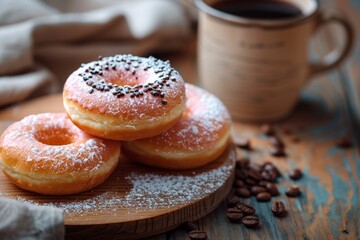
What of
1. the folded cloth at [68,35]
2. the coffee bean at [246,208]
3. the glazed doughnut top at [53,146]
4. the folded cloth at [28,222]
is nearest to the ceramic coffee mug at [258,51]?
the folded cloth at [68,35]

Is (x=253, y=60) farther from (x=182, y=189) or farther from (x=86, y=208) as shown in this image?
(x=86, y=208)

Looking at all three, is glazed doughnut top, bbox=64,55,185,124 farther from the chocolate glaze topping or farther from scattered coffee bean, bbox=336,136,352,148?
scattered coffee bean, bbox=336,136,352,148

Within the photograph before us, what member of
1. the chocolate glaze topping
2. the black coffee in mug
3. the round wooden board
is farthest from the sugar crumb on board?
the black coffee in mug

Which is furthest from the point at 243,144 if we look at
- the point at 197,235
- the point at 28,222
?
the point at 28,222

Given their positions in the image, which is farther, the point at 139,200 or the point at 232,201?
the point at 232,201

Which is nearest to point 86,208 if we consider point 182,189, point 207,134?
point 182,189

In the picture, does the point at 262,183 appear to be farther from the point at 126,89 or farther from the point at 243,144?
the point at 126,89

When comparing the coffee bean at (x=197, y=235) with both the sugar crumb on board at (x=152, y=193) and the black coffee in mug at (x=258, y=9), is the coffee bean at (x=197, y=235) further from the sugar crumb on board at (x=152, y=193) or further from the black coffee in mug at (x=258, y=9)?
the black coffee in mug at (x=258, y=9)
